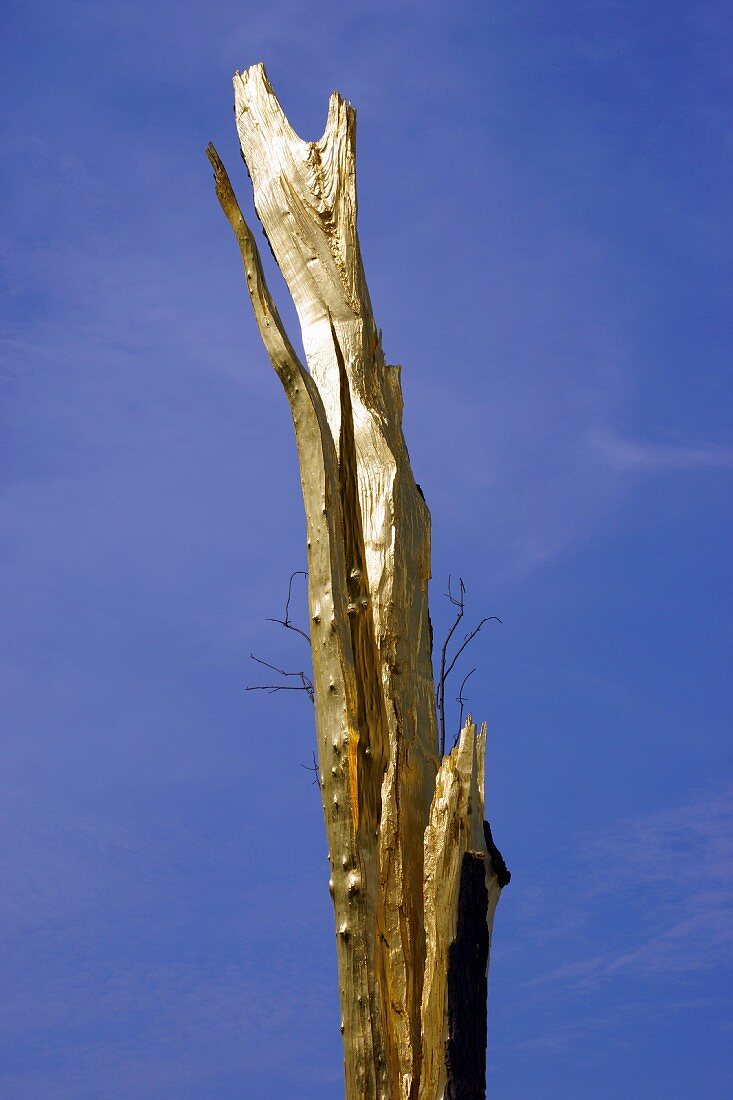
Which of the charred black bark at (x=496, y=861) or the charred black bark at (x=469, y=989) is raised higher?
the charred black bark at (x=496, y=861)

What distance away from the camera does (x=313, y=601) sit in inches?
140

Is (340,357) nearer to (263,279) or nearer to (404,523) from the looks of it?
(263,279)

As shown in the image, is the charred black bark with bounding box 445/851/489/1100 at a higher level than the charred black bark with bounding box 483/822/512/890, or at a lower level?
lower

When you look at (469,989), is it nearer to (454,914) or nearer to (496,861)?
(454,914)

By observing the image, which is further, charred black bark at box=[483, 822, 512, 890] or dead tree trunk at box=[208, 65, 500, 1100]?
charred black bark at box=[483, 822, 512, 890]

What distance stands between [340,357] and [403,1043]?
2032mm

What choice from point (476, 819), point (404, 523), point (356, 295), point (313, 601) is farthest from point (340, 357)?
point (476, 819)

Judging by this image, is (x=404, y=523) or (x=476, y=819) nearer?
(x=476, y=819)

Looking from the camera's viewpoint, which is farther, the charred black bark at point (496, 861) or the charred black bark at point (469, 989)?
the charred black bark at point (496, 861)

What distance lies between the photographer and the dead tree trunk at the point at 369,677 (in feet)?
10.5

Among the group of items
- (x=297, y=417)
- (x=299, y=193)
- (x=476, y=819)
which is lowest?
(x=476, y=819)

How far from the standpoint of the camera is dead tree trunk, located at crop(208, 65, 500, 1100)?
3.21 m

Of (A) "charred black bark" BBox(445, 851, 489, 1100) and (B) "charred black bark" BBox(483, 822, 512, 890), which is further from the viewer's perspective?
(B) "charred black bark" BBox(483, 822, 512, 890)

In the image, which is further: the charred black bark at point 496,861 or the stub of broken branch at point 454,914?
the charred black bark at point 496,861
